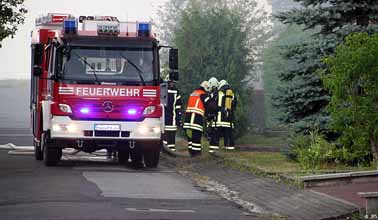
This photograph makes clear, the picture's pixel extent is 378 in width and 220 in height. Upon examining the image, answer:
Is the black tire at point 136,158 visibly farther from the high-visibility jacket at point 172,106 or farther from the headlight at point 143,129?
the high-visibility jacket at point 172,106

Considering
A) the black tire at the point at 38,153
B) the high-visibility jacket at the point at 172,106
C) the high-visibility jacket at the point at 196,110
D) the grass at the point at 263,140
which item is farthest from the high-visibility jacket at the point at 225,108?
the black tire at the point at 38,153

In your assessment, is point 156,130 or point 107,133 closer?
point 107,133

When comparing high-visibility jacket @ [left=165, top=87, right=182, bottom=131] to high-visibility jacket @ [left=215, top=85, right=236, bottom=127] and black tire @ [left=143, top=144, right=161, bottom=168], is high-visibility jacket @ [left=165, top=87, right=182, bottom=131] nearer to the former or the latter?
high-visibility jacket @ [left=215, top=85, right=236, bottom=127]

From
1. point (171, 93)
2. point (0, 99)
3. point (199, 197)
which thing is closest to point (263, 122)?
point (171, 93)

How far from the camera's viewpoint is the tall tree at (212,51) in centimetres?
3341

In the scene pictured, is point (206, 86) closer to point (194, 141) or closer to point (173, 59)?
point (194, 141)

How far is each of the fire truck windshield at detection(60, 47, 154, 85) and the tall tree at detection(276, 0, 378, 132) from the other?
2.99 m

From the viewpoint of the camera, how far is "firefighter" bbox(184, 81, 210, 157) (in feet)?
82.3

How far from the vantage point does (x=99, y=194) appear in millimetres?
16797

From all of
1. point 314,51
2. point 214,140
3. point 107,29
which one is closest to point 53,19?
point 107,29

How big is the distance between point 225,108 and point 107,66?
4.74 meters

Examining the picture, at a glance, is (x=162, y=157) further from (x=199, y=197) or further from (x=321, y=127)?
(x=199, y=197)

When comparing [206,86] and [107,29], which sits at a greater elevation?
[107,29]

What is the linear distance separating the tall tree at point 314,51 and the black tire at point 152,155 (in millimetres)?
2773
